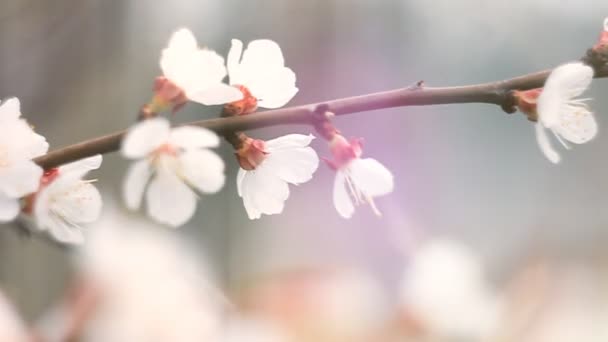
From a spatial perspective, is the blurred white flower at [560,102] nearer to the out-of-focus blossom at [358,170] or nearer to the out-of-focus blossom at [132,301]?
the out-of-focus blossom at [358,170]

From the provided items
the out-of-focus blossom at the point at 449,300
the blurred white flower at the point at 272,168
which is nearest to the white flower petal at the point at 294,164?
the blurred white flower at the point at 272,168

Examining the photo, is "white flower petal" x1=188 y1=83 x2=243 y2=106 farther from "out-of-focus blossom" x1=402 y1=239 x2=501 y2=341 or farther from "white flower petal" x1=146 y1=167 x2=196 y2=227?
"out-of-focus blossom" x1=402 y1=239 x2=501 y2=341

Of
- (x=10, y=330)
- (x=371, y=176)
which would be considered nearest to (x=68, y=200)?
(x=371, y=176)

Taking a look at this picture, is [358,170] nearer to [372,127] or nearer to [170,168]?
[170,168]

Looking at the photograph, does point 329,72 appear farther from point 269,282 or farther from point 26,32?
point 26,32

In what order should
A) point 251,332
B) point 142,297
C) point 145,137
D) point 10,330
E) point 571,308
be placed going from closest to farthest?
point 145,137
point 10,330
point 142,297
point 251,332
point 571,308
